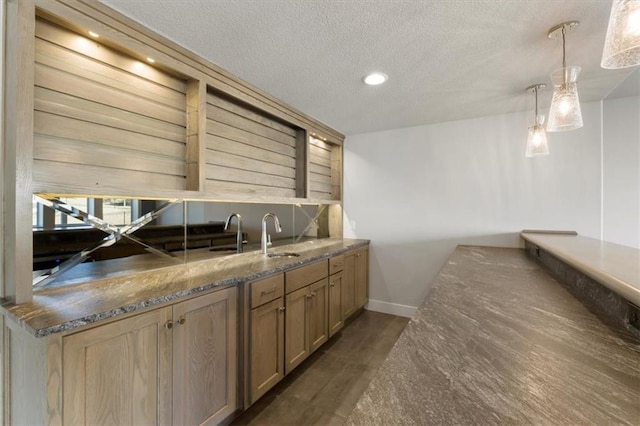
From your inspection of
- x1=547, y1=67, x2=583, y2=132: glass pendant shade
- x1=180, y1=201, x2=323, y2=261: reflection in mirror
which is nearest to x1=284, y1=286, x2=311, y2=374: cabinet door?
x1=180, y1=201, x2=323, y2=261: reflection in mirror

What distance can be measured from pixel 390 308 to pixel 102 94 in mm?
3433

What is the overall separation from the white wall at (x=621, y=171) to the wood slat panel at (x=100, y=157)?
3890 millimetres

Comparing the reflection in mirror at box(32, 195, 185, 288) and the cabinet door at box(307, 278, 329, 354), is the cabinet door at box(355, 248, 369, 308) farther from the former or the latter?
the reflection in mirror at box(32, 195, 185, 288)

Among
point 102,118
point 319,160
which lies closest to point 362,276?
point 319,160

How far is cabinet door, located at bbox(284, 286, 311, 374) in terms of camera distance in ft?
6.89

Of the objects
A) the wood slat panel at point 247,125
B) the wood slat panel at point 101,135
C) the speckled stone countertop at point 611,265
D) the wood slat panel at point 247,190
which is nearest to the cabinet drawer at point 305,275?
the wood slat panel at point 247,190

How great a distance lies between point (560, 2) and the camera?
1.32 m

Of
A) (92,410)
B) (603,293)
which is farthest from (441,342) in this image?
(92,410)

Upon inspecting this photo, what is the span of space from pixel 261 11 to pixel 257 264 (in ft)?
5.21

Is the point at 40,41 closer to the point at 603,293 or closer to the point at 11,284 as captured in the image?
the point at 11,284

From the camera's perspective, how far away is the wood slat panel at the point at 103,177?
4.20 ft

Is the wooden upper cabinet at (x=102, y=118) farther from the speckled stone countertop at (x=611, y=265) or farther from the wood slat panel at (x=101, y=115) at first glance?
the speckled stone countertop at (x=611, y=265)

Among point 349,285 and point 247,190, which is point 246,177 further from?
point 349,285

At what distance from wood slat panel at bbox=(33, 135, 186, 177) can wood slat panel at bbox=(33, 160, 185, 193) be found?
21mm
